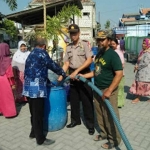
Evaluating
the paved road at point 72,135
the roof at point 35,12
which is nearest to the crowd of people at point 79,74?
the paved road at point 72,135

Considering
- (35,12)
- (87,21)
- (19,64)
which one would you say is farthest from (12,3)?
(87,21)

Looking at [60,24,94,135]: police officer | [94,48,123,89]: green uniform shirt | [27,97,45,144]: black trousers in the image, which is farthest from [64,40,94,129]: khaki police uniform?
[27,97,45,144]: black trousers

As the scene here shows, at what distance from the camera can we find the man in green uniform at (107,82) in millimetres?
3119

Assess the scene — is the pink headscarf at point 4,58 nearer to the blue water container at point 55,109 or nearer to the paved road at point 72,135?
the paved road at point 72,135

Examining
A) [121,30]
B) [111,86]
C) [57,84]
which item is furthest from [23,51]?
[121,30]

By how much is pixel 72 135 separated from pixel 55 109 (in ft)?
1.81

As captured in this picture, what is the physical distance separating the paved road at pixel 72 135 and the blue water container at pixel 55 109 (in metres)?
0.14

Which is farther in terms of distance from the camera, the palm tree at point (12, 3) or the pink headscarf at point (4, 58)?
the palm tree at point (12, 3)

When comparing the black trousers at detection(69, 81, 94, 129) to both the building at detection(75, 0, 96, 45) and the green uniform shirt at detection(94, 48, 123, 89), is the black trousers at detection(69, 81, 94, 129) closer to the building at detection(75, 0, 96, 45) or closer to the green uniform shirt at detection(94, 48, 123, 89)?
the green uniform shirt at detection(94, 48, 123, 89)

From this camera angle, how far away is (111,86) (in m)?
3.11

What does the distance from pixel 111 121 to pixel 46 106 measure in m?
1.22

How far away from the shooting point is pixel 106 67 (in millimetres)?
3232

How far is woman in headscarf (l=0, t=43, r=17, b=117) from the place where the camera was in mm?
4867

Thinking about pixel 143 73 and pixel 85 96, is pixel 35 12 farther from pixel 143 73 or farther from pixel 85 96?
pixel 85 96
